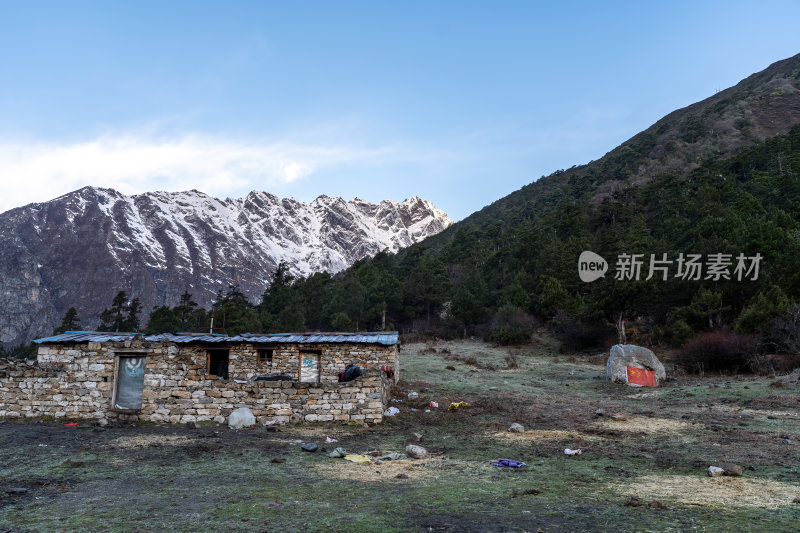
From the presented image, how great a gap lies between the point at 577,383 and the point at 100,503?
18.0 meters

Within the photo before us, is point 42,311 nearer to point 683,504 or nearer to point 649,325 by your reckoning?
point 649,325

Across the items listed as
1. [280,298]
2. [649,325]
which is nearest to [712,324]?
[649,325]

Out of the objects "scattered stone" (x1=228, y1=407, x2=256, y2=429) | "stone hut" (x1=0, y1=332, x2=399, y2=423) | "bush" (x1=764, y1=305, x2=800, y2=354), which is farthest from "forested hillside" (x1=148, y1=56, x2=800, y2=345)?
"scattered stone" (x1=228, y1=407, x2=256, y2=429)

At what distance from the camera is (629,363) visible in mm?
18812

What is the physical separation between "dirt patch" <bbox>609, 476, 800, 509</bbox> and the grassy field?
0.03 meters

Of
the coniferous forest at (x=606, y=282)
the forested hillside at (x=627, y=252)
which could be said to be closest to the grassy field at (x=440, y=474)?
the coniferous forest at (x=606, y=282)

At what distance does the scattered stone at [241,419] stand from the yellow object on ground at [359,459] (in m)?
3.87

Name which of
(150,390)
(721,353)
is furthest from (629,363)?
(150,390)

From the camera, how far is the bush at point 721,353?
821 inches

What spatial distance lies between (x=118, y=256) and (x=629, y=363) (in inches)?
5470

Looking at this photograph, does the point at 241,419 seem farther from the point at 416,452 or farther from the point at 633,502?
the point at 633,502

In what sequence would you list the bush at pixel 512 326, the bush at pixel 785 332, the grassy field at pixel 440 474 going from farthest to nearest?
the bush at pixel 512 326, the bush at pixel 785 332, the grassy field at pixel 440 474

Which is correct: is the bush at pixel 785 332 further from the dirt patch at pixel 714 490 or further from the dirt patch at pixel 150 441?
the dirt patch at pixel 150 441

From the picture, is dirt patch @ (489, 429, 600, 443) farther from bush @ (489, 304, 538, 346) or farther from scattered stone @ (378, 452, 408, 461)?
bush @ (489, 304, 538, 346)
